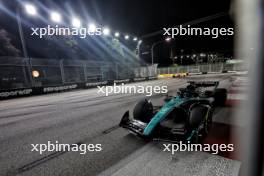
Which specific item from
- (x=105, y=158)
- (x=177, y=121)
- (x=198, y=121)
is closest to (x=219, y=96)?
(x=177, y=121)

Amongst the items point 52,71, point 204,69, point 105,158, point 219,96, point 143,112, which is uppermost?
point 204,69

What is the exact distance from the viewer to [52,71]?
635 inches

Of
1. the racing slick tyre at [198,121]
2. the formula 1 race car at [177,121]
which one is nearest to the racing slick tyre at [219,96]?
the formula 1 race car at [177,121]

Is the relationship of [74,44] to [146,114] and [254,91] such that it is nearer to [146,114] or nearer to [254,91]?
[146,114]

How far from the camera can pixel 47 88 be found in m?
12.1

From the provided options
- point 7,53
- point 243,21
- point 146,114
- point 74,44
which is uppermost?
point 74,44

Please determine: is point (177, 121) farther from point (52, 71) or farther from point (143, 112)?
point (52, 71)

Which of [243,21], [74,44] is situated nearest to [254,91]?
[243,21]

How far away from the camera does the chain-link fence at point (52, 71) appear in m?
13.0

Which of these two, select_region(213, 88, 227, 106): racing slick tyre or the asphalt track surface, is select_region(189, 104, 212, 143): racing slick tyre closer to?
the asphalt track surface

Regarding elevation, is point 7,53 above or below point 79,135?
above

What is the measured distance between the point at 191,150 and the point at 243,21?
7.82ft

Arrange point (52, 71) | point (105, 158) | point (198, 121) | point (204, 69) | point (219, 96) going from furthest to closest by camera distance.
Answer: point (204, 69) < point (52, 71) < point (219, 96) < point (198, 121) < point (105, 158)

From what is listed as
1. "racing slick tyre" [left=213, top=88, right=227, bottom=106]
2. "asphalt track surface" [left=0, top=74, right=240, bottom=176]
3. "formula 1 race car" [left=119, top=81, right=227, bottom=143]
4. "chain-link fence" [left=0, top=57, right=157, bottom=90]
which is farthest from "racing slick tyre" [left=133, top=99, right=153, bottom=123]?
"chain-link fence" [left=0, top=57, right=157, bottom=90]
